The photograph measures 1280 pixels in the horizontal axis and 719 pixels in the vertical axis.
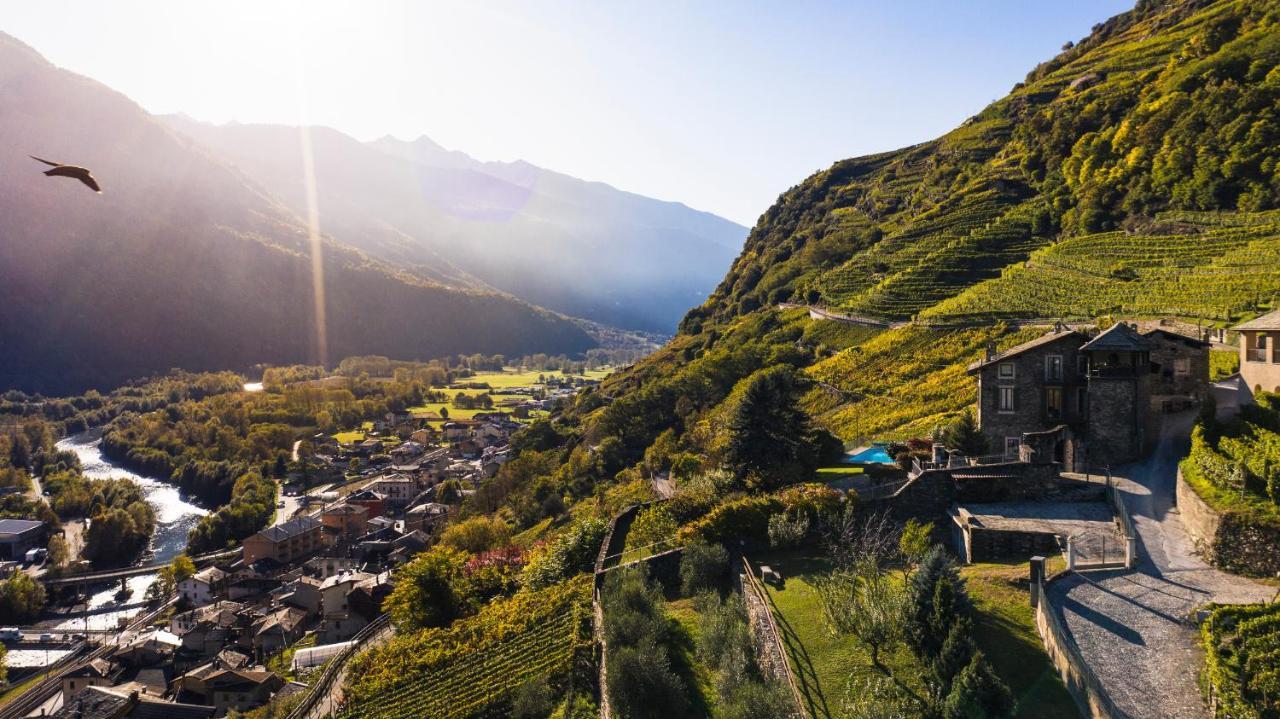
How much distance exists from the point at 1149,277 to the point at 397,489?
78795mm

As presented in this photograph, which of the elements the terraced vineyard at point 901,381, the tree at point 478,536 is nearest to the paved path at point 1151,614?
the terraced vineyard at point 901,381

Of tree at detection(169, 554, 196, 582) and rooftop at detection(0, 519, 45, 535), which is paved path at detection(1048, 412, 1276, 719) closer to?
tree at detection(169, 554, 196, 582)

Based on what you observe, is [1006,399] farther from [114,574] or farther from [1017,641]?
[114,574]

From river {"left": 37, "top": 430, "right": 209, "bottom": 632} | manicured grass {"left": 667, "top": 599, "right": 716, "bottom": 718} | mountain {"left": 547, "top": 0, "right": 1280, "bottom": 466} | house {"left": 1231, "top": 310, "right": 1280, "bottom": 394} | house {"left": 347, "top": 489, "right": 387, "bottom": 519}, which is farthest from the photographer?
house {"left": 347, "top": 489, "right": 387, "bottom": 519}

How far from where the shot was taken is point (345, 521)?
75.1 metres

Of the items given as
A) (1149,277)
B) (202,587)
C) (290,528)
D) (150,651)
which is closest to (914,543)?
(1149,277)

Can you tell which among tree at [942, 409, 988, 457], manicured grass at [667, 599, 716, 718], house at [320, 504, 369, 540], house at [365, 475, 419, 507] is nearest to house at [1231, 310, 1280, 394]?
tree at [942, 409, 988, 457]

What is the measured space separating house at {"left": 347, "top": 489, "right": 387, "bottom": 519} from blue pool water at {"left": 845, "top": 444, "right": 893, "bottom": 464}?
65459 mm

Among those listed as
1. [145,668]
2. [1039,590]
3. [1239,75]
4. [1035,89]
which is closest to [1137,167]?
[1239,75]

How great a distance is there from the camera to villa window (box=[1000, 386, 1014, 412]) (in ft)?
77.2

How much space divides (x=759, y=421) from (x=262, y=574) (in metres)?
57.6

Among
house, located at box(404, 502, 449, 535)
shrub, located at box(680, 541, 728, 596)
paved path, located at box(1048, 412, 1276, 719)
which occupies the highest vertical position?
paved path, located at box(1048, 412, 1276, 719)

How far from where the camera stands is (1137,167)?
183 ft

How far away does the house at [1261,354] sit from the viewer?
20422mm
